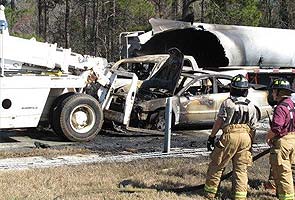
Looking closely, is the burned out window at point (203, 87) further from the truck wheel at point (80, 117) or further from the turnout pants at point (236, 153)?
the turnout pants at point (236, 153)

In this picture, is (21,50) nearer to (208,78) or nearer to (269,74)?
(208,78)

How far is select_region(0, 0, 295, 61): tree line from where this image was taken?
31.8 m

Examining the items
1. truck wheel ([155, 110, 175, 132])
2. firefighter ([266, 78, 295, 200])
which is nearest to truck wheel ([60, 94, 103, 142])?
truck wheel ([155, 110, 175, 132])

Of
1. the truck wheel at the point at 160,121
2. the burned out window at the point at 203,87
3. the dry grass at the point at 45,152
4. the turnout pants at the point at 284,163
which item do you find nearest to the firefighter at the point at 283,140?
the turnout pants at the point at 284,163

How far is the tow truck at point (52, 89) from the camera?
10.5m

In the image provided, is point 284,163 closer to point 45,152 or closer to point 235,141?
point 235,141

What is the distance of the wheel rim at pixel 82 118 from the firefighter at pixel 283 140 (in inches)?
206

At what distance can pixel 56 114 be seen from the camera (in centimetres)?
1084

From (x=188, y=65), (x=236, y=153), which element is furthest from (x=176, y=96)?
(x=236, y=153)

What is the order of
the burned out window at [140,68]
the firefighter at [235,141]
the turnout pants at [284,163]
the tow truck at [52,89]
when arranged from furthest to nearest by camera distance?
the burned out window at [140,68]
the tow truck at [52,89]
the firefighter at [235,141]
the turnout pants at [284,163]

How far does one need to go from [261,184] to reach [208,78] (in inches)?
219

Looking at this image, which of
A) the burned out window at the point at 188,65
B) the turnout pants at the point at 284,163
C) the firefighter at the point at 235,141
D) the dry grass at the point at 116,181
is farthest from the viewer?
the burned out window at the point at 188,65

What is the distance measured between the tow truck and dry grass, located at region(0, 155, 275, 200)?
259 centimetres

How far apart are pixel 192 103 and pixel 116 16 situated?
27.3 meters
